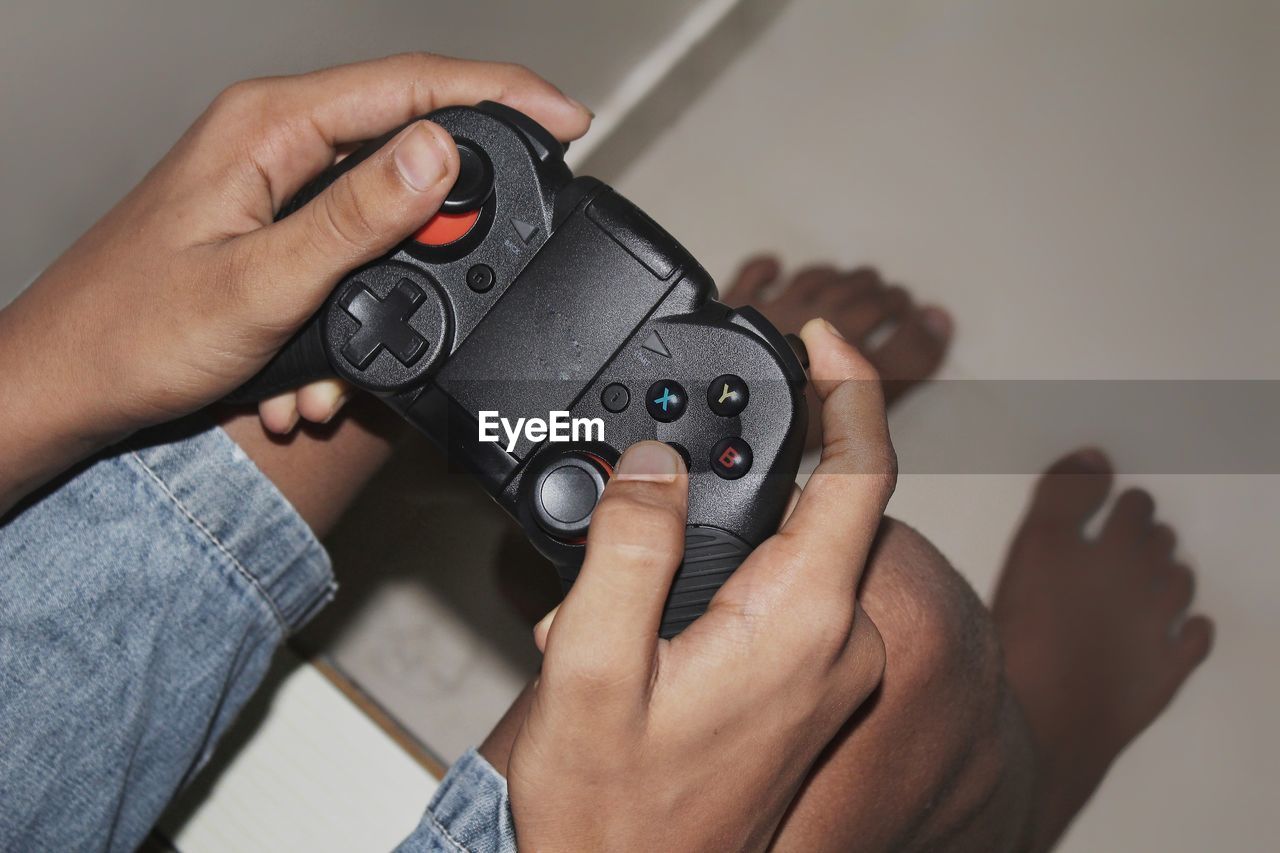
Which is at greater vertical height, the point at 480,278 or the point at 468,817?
the point at 480,278

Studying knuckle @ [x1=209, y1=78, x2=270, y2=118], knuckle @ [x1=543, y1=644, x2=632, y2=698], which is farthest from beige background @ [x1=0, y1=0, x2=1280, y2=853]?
knuckle @ [x1=543, y1=644, x2=632, y2=698]

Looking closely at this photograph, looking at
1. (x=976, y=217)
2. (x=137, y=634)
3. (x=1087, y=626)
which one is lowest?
(x=137, y=634)

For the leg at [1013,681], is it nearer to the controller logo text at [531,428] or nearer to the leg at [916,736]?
the leg at [916,736]

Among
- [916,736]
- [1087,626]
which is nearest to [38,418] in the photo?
[916,736]

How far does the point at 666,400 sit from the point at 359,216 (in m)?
0.18

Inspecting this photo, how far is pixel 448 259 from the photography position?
553 mm

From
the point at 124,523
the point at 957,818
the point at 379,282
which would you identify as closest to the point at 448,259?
the point at 379,282

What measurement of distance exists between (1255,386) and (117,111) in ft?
3.17

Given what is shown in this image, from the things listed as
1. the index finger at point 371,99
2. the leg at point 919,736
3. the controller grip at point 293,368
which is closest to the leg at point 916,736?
the leg at point 919,736

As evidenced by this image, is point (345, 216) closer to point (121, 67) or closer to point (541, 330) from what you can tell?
point (541, 330)

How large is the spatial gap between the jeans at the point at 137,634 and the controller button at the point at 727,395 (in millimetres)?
247

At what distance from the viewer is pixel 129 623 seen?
605 millimetres

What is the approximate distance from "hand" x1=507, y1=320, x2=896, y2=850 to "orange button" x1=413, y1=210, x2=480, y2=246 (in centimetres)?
15

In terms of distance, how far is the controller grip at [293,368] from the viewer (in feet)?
1.86
